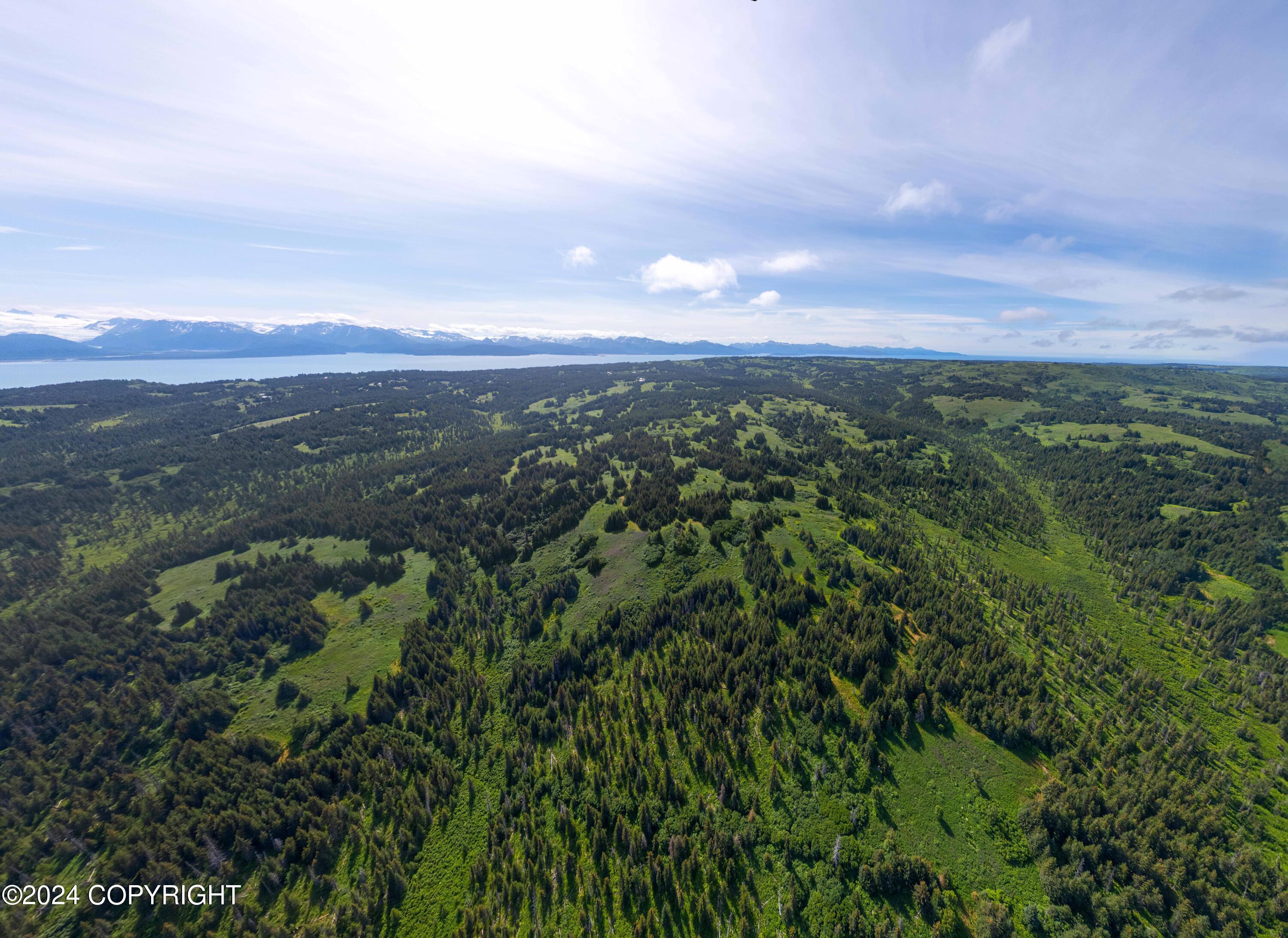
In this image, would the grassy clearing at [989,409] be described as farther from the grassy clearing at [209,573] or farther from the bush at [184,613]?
the bush at [184,613]

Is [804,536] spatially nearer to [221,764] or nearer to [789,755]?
[789,755]

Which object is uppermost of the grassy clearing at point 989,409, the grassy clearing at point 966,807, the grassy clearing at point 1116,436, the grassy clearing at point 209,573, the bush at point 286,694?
the grassy clearing at point 989,409

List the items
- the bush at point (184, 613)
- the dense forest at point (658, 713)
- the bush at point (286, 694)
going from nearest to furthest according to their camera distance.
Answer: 1. the dense forest at point (658, 713)
2. the bush at point (286, 694)
3. the bush at point (184, 613)

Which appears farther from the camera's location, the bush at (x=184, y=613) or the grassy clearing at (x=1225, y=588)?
A: the grassy clearing at (x=1225, y=588)

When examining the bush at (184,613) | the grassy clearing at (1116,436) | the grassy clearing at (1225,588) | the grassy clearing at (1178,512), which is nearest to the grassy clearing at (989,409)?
the grassy clearing at (1116,436)

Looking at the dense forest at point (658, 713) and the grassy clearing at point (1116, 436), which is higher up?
the grassy clearing at point (1116, 436)

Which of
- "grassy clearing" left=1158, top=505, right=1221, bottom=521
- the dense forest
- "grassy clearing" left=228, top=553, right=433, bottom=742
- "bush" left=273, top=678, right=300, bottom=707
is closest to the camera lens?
the dense forest

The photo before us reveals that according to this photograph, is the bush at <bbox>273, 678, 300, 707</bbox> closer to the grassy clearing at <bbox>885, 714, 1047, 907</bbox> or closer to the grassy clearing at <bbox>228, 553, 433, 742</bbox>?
the grassy clearing at <bbox>228, 553, 433, 742</bbox>

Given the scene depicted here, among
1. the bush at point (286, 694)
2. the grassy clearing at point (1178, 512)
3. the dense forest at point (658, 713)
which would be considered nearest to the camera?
the dense forest at point (658, 713)

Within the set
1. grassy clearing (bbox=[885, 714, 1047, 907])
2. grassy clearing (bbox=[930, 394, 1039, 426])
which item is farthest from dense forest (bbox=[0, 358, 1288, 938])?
grassy clearing (bbox=[930, 394, 1039, 426])

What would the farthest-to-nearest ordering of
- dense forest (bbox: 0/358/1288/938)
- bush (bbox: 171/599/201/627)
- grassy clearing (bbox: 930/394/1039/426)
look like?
grassy clearing (bbox: 930/394/1039/426) → bush (bbox: 171/599/201/627) → dense forest (bbox: 0/358/1288/938)
